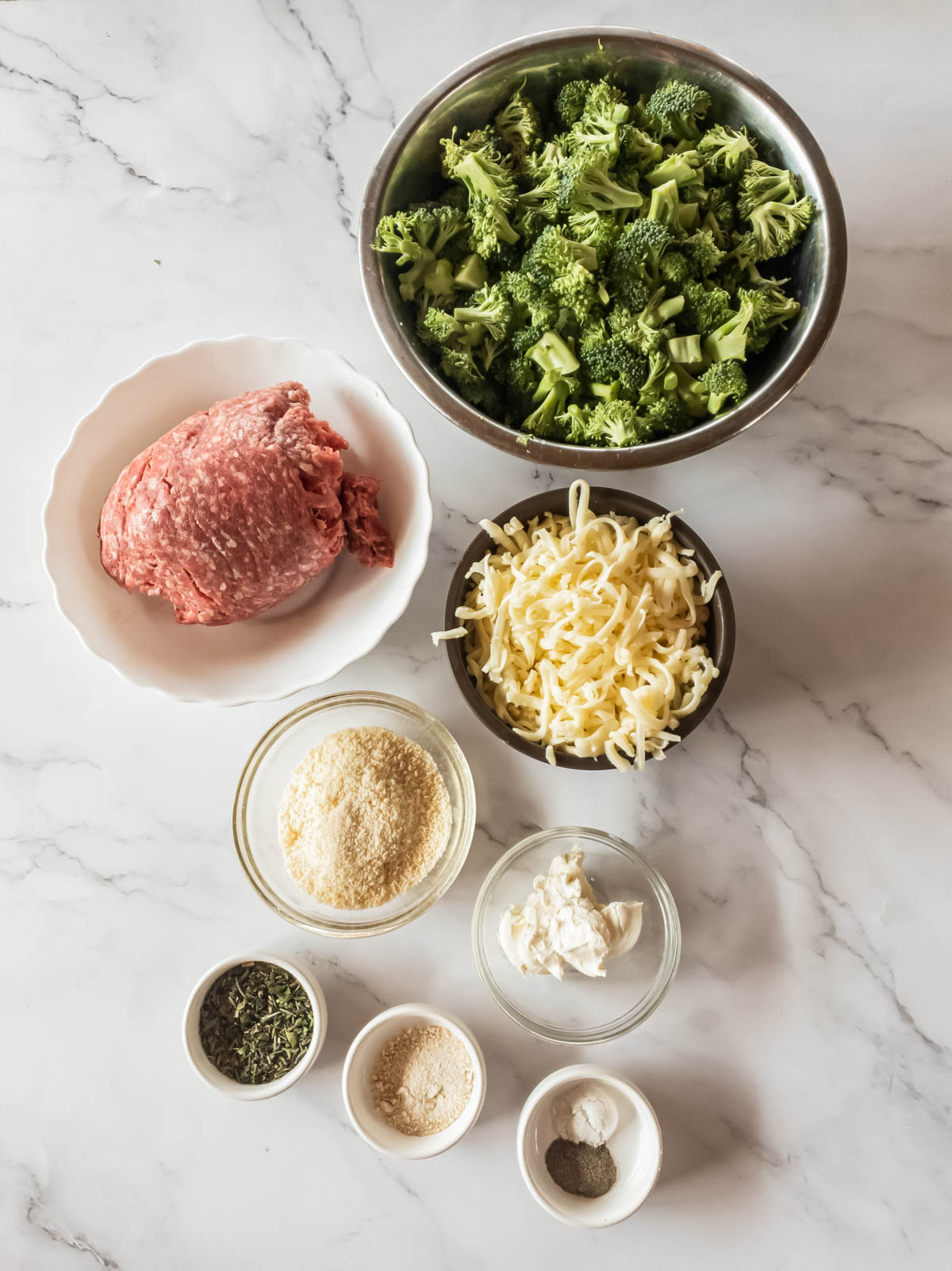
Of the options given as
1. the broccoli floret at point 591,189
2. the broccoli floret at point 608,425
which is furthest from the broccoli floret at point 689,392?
the broccoli floret at point 591,189

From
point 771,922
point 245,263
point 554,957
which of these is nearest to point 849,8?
point 245,263

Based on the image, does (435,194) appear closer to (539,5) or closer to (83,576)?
(539,5)

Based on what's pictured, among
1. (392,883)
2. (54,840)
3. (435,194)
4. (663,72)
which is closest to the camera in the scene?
(663,72)

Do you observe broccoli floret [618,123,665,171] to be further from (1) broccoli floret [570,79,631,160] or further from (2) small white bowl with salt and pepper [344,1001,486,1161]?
(2) small white bowl with salt and pepper [344,1001,486,1161]

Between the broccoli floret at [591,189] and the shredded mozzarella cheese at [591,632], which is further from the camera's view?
the shredded mozzarella cheese at [591,632]

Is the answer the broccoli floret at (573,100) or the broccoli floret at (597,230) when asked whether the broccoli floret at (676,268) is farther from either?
the broccoli floret at (573,100)

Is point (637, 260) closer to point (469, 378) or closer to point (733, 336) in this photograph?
point (733, 336)

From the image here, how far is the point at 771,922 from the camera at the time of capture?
6.65 feet

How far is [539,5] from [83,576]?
1.64 m

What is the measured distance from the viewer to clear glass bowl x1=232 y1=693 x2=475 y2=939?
76.5 inches

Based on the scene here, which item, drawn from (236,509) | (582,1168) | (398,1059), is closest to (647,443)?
(236,509)

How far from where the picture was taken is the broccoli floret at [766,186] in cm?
160

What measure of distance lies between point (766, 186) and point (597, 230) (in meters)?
0.33

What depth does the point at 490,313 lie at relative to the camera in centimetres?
165
